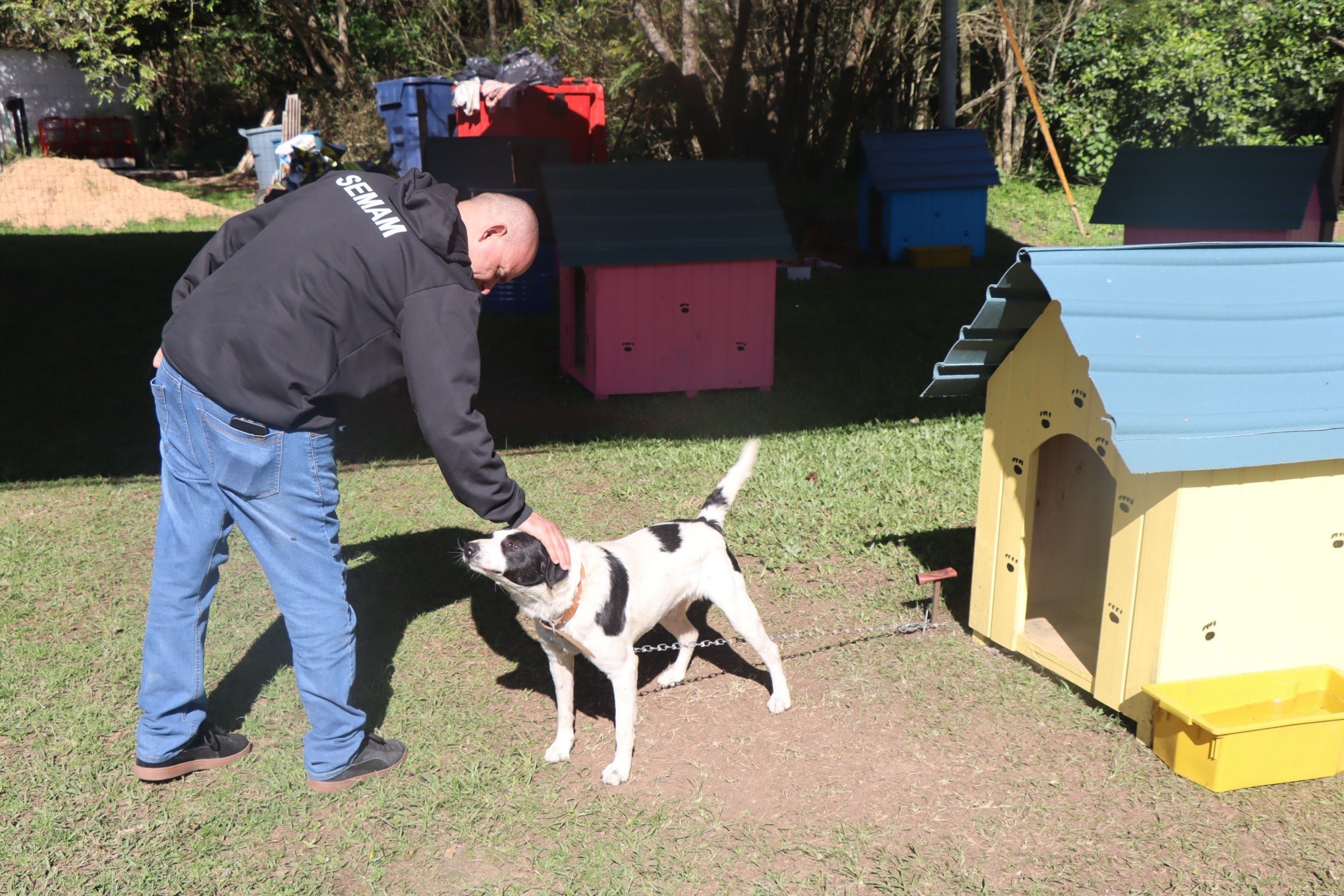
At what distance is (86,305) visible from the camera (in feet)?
38.4

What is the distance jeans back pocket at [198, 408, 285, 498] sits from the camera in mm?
3084

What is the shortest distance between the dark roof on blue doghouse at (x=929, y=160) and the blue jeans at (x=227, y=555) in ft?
41.4

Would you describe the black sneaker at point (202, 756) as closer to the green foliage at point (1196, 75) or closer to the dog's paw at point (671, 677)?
the dog's paw at point (671, 677)

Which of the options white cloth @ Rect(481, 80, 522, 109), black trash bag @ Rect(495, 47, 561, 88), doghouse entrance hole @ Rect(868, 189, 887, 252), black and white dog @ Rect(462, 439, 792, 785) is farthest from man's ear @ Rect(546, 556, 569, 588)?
black trash bag @ Rect(495, 47, 561, 88)

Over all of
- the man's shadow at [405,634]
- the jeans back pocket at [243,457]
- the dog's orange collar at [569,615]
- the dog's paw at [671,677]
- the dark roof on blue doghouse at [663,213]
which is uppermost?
the dark roof on blue doghouse at [663,213]

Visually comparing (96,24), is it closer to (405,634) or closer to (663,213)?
(663,213)

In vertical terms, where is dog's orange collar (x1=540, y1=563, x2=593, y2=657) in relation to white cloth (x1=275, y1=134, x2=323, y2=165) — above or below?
below

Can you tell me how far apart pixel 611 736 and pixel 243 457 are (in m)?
1.72

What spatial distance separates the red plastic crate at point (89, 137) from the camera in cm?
2669

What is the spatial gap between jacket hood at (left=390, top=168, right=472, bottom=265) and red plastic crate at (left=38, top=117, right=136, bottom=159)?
27954 mm

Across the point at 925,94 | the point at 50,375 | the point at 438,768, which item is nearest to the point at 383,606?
the point at 438,768

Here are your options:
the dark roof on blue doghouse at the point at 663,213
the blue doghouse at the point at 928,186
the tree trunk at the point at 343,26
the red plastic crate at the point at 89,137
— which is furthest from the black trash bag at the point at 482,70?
the red plastic crate at the point at 89,137

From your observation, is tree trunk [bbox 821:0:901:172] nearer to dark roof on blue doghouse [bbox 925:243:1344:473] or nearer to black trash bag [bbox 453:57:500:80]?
black trash bag [bbox 453:57:500:80]

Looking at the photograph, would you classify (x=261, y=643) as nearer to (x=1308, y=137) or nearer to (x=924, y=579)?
(x=924, y=579)
